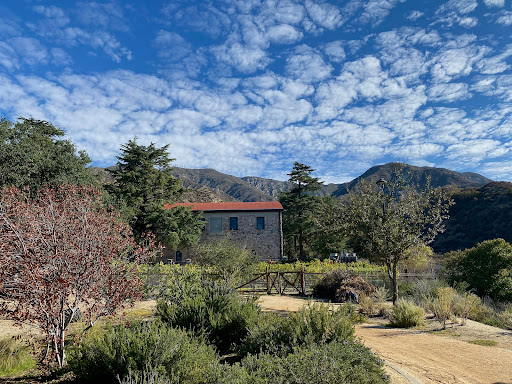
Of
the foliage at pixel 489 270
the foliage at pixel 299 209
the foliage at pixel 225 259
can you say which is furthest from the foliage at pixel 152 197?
the foliage at pixel 489 270

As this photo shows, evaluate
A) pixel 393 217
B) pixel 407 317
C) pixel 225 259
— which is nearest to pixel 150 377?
pixel 407 317

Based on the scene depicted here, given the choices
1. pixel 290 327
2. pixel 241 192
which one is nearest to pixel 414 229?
pixel 290 327

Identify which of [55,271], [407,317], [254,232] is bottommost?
[407,317]

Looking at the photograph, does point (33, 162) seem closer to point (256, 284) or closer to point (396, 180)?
point (256, 284)

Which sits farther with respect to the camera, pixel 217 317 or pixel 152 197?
pixel 152 197

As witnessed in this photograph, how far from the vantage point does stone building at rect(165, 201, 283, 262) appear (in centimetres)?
2920

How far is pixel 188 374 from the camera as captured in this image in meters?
4.00

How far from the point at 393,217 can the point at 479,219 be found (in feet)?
144

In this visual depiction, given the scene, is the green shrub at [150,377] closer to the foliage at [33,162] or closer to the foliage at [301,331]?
the foliage at [301,331]

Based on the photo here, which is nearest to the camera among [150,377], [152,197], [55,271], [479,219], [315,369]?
[315,369]

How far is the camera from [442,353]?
20.3ft

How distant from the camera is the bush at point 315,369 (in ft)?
11.2

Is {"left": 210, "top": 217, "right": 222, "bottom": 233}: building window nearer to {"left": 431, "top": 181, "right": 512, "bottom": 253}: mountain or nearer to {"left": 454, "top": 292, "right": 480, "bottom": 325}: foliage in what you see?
{"left": 454, "top": 292, "right": 480, "bottom": 325}: foliage

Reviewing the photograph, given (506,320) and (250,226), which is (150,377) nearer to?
(506,320)
